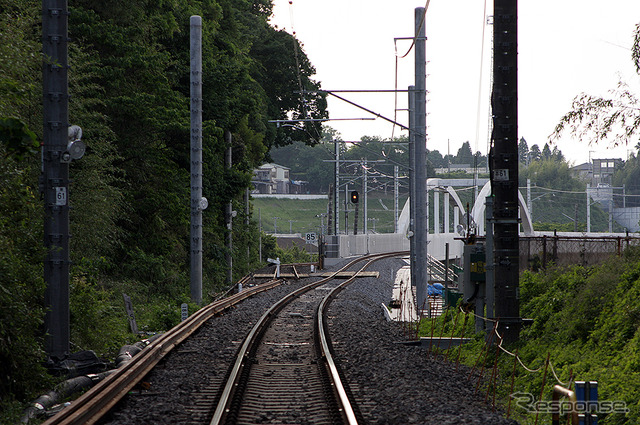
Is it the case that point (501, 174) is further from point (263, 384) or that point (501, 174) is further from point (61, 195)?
point (61, 195)

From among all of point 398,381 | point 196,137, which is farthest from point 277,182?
point 398,381

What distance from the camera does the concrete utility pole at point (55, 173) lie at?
1047cm

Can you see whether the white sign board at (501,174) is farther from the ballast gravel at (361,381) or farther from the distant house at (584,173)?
the distant house at (584,173)

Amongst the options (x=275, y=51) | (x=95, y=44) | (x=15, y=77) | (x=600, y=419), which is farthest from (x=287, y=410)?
(x=275, y=51)

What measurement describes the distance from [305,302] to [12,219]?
13.0m

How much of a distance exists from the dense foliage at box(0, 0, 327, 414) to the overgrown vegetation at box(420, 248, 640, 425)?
6.61m

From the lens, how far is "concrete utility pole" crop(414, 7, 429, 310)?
19.2 metres

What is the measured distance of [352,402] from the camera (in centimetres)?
845

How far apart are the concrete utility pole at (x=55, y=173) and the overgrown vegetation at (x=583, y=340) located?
6340mm

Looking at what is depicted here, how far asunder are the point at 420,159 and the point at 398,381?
34.9 feet

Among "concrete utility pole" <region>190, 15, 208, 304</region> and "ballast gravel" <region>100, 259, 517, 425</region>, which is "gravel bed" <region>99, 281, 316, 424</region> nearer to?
"ballast gravel" <region>100, 259, 517, 425</region>

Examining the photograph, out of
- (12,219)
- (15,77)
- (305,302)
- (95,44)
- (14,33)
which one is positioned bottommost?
(305,302)

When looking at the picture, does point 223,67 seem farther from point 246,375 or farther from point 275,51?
point 246,375

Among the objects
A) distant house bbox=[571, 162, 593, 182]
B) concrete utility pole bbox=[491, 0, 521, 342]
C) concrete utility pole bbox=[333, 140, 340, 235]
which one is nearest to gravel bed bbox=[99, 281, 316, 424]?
concrete utility pole bbox=[491, 0, 521, 342]
